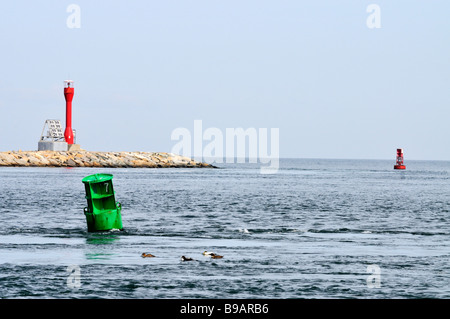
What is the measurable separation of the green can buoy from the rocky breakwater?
128 m

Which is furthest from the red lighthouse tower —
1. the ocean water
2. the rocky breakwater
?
the ocean water

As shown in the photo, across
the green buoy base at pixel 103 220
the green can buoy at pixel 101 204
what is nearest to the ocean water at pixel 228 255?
the green buoy base at pixel 103 220

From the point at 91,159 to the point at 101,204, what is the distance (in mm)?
132114

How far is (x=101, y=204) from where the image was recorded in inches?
1215

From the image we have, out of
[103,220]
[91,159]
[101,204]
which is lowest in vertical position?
[103,220]

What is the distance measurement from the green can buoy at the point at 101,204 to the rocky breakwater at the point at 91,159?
128 meters

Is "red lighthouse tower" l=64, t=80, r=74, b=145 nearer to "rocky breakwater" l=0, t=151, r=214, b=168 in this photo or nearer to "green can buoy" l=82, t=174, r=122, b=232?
"rocky breakwater" l=0, t=151, r=214, b=168

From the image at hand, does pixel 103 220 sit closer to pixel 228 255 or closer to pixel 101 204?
pixel 101 204

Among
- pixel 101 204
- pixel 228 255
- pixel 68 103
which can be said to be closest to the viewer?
pixel 228 255

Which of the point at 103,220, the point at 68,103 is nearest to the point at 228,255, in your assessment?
the point at 103,220

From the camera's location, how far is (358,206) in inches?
2158

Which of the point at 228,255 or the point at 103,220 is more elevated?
the point at 103,220

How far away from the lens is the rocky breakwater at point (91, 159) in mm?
157250

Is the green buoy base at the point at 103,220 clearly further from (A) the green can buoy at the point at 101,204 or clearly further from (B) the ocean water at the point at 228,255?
(B) the ocean water at the point at 228,255
